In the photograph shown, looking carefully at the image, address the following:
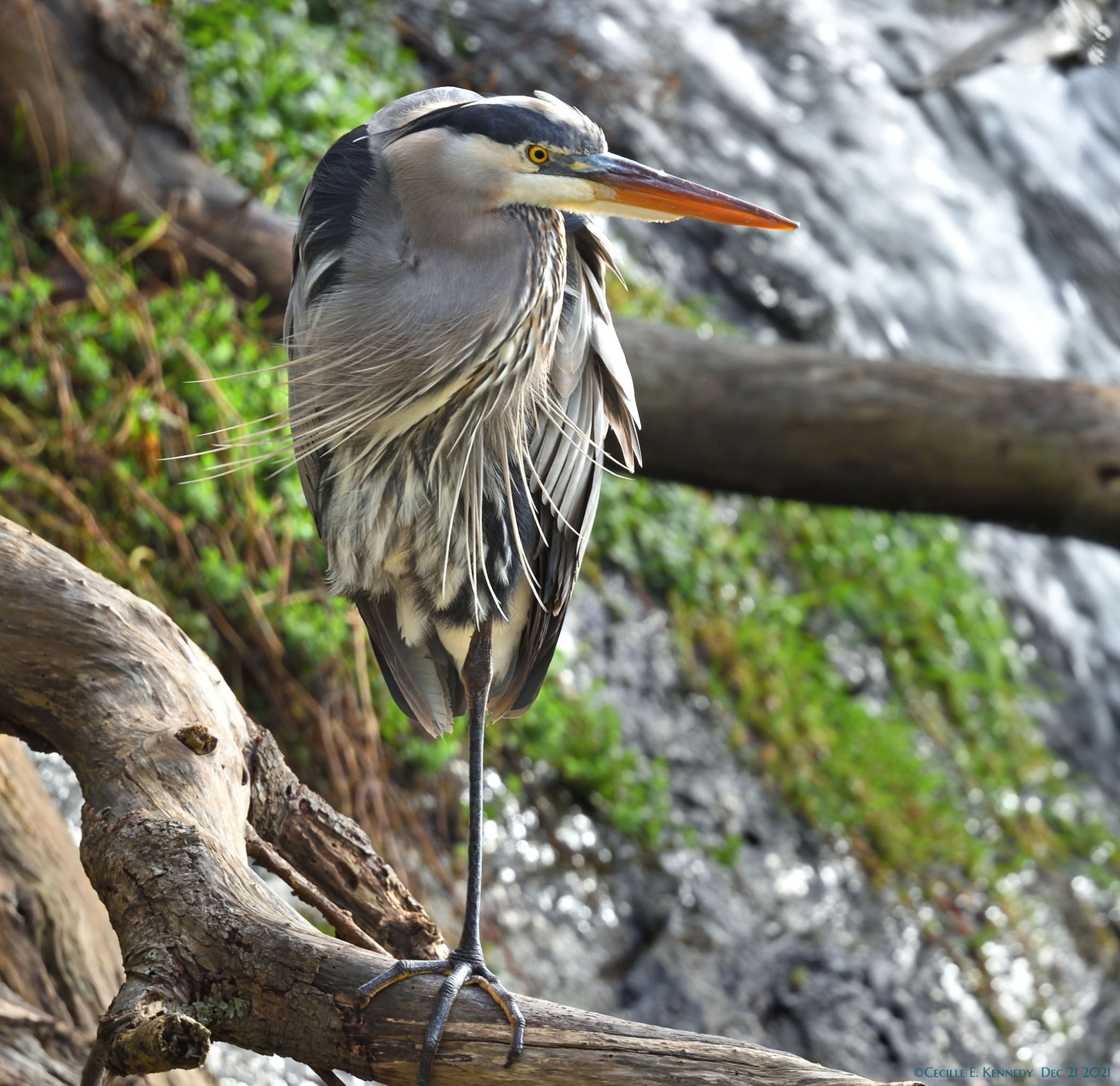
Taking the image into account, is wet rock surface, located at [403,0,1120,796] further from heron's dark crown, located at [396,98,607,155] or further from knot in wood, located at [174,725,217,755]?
knot in wood, located at [174,725,217,755]

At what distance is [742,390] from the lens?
362cm

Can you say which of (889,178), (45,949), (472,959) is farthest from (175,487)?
(889,178)

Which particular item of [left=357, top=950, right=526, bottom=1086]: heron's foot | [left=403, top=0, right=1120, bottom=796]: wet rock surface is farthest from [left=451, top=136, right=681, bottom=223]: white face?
[left=403, top=0, right=1120, bottom=796]: wet rock surface

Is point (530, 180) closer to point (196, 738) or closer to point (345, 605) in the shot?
point (196, 738)

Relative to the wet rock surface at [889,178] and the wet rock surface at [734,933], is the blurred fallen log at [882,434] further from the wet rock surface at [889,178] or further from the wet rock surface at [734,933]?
the wet rock surface at [889,178]

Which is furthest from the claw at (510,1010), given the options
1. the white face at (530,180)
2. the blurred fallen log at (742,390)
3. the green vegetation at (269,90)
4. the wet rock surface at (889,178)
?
the wet rock surface at (889,178)

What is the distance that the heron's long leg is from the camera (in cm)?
142

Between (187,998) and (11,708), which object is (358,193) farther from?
(187,998)

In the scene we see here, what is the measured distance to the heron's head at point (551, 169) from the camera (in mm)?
1565

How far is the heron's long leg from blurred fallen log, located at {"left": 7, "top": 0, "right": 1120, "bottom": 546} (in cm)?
166

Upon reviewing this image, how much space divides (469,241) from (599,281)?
36cm

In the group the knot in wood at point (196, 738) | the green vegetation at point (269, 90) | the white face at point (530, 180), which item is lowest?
the green vegetation at point (269, 90)

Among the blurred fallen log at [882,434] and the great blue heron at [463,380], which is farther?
the blurred fallen log at [882,434]

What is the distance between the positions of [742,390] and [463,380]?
2005 mm
